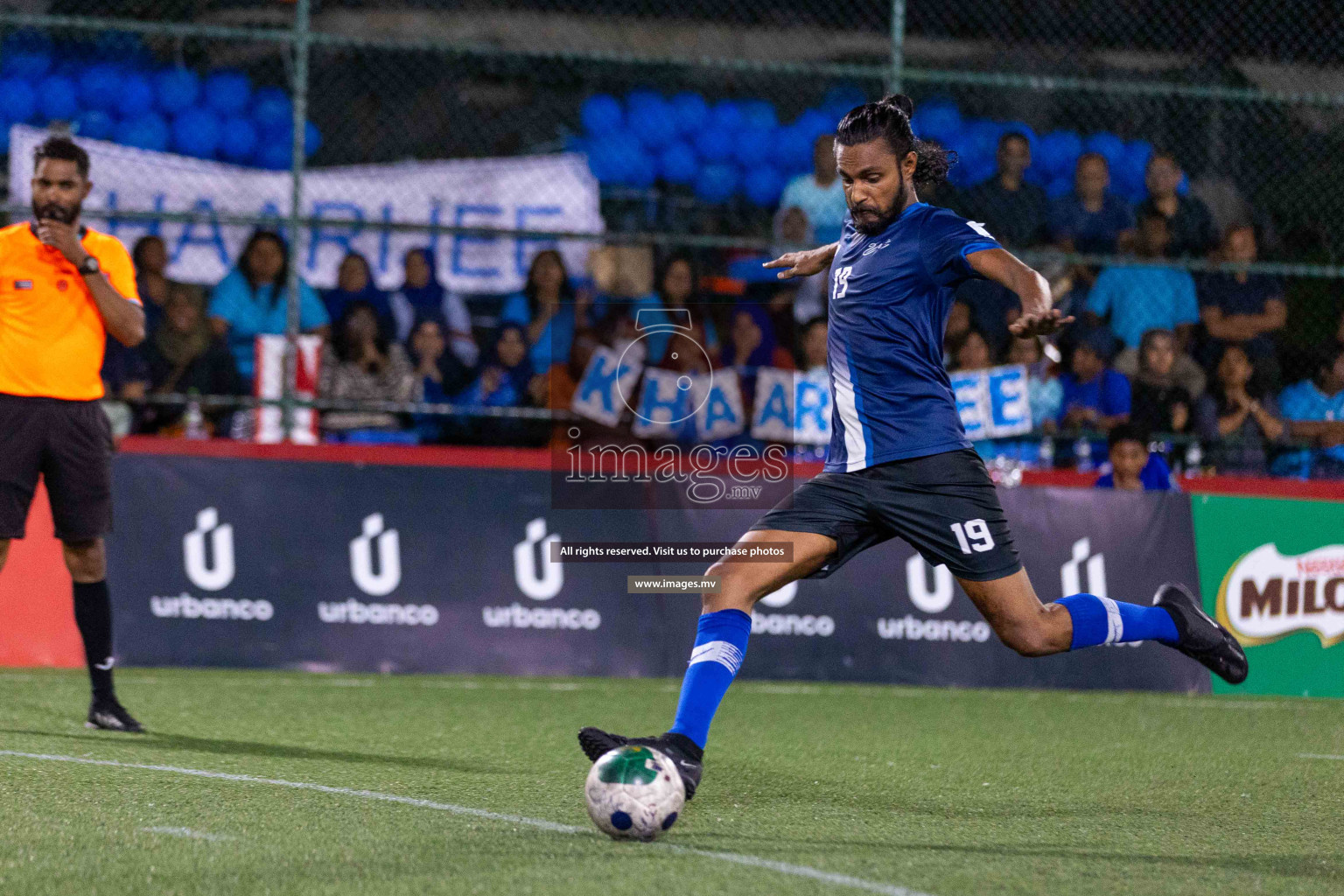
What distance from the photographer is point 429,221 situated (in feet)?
42.8

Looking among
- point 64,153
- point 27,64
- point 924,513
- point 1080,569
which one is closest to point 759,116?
point 1080,569

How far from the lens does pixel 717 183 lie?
41.0 ft

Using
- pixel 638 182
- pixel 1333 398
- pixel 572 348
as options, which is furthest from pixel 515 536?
pixel 1333 398

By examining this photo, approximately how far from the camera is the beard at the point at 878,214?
16.1ft

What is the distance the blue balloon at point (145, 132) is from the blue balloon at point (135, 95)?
5 cm

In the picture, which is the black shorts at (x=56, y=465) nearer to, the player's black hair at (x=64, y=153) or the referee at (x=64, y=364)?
the referee at (x=64, y=364)

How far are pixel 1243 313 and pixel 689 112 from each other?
468cm

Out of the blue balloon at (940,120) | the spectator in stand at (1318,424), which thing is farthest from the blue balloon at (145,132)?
the spectator in stand at (1318,424)

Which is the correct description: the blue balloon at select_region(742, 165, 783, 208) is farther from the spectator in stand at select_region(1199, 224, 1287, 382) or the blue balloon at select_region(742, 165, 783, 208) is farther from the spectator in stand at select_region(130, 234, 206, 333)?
the spectator in stand at select_region(130, 234, 206, 333)

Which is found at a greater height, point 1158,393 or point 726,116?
point 726,116

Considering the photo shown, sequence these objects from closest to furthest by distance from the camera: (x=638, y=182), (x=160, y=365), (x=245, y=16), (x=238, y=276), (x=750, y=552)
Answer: (x=750, y=552) < (x=160, y=365) < (x=238, y=276) < (x=638, y=182) < (x=245, y=16)

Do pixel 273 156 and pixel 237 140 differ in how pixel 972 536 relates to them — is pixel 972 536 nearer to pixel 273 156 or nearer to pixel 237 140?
pixel 273 156

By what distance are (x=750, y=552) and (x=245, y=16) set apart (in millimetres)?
10641

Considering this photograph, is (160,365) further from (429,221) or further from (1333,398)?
(1333,398)
